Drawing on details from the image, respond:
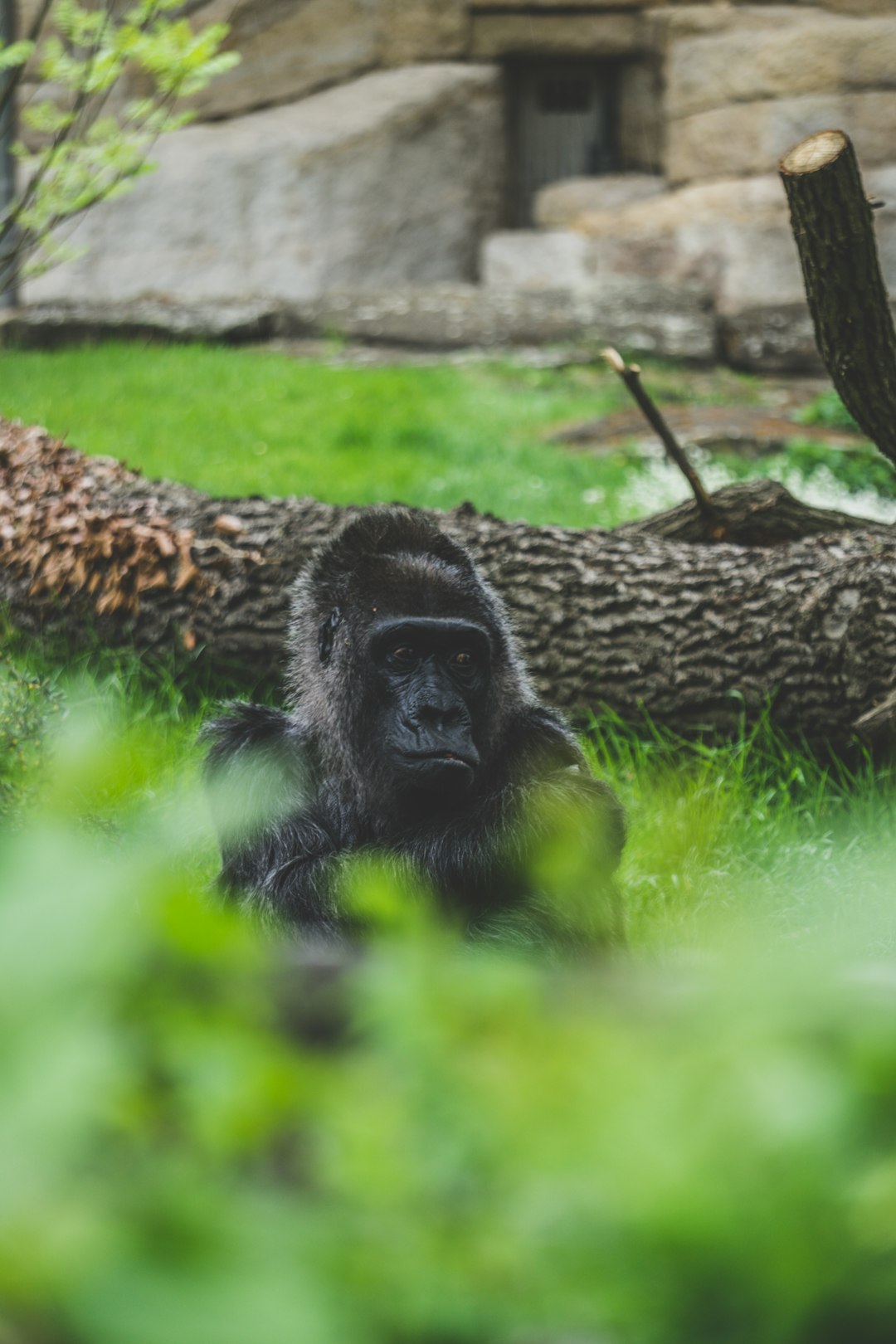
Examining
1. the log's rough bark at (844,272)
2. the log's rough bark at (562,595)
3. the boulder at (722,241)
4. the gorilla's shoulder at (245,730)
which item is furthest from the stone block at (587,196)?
the gorilla's shoulder at (245,730)

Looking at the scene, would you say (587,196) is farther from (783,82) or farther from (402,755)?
(402,755)

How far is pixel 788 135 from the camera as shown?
1459cm

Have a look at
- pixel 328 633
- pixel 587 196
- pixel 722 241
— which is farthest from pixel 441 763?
pixel 587 196

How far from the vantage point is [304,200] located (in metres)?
15.7

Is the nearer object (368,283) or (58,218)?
(58,218)

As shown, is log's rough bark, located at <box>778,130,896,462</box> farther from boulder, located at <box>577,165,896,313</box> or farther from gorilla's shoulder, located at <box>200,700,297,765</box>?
boulder, located at <box>577,165,896,313</box>

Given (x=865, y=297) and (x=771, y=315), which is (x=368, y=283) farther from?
(x=865, y=297)

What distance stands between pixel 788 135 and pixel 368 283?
189 inches

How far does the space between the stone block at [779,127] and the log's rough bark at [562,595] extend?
420 inches

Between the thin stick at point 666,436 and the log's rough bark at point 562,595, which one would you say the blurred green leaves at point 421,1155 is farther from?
the thin stick at point 666,436

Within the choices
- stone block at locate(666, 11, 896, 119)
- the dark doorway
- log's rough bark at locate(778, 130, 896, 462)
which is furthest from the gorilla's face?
the dark doorway

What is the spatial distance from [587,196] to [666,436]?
11.5 metres

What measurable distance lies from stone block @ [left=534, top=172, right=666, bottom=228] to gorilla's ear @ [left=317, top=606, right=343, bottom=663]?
13254mm

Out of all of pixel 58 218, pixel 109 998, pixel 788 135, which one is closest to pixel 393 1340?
pixel 109 998
